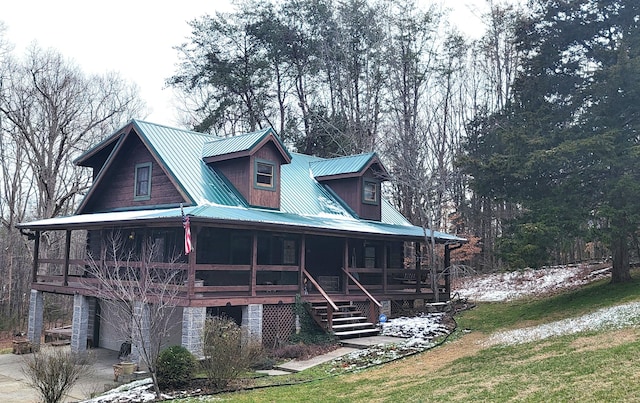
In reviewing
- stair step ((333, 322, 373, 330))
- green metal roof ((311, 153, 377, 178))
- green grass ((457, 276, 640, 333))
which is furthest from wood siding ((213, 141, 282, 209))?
green grass ((457, 276, 640, 333))

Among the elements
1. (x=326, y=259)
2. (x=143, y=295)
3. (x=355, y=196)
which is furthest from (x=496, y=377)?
(x=355, y=196)

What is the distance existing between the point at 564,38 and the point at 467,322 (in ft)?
36.7

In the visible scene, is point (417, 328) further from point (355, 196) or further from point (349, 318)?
point (355, 196)

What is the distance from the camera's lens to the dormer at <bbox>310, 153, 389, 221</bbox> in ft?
81.0

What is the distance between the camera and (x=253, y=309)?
17359 mm

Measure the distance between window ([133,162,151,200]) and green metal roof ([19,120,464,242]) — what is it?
2.39 feet

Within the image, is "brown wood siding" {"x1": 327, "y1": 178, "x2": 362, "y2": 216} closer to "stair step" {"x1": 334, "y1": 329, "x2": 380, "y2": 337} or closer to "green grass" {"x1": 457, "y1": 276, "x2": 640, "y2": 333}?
"green grass" {"x1": 457, "y1": 276, "x2": 640, "y2": 333}

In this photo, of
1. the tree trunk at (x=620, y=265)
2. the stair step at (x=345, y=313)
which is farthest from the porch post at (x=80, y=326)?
the tree trunk at (x=620, y=265)

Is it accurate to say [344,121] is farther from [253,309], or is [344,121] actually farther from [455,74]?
[253,309]

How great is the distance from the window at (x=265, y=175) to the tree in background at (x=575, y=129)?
7488 millimetres

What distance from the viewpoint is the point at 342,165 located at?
25.4 m

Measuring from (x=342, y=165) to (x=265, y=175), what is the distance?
18.5 feet

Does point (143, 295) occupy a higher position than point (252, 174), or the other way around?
point (252, 174)

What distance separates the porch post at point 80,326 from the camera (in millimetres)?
18688
